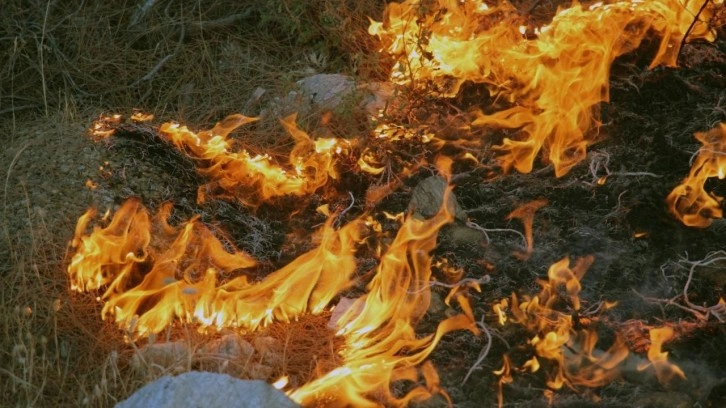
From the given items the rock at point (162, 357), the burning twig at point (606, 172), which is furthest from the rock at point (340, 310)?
the burning twig at point (606, 172)

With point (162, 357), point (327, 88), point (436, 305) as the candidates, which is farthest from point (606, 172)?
point (162, 357)

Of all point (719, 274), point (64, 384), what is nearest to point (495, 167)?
point (719, 274)

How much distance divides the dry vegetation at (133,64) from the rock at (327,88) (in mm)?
107

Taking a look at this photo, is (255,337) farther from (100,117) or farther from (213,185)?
(100,117)

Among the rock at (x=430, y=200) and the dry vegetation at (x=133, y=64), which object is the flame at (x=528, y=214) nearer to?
the rock at (x=430, y=200)

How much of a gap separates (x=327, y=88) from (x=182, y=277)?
1747 mm

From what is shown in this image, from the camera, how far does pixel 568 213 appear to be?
14.9 feet

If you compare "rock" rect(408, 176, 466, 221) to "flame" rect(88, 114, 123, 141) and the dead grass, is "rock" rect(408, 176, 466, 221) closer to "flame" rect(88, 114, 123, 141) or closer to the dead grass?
the dead grass

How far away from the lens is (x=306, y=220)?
4734mm

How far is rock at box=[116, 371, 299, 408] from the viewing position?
310 centimetres

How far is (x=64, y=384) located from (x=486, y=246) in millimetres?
1856

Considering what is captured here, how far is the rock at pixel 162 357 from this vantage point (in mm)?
3541

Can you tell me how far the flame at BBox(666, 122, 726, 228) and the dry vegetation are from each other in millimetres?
1813

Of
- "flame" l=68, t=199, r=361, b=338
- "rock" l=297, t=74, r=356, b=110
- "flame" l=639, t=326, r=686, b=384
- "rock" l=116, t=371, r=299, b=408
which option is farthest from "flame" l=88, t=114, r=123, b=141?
"flame" l=639, t=326, r=686, b=384
